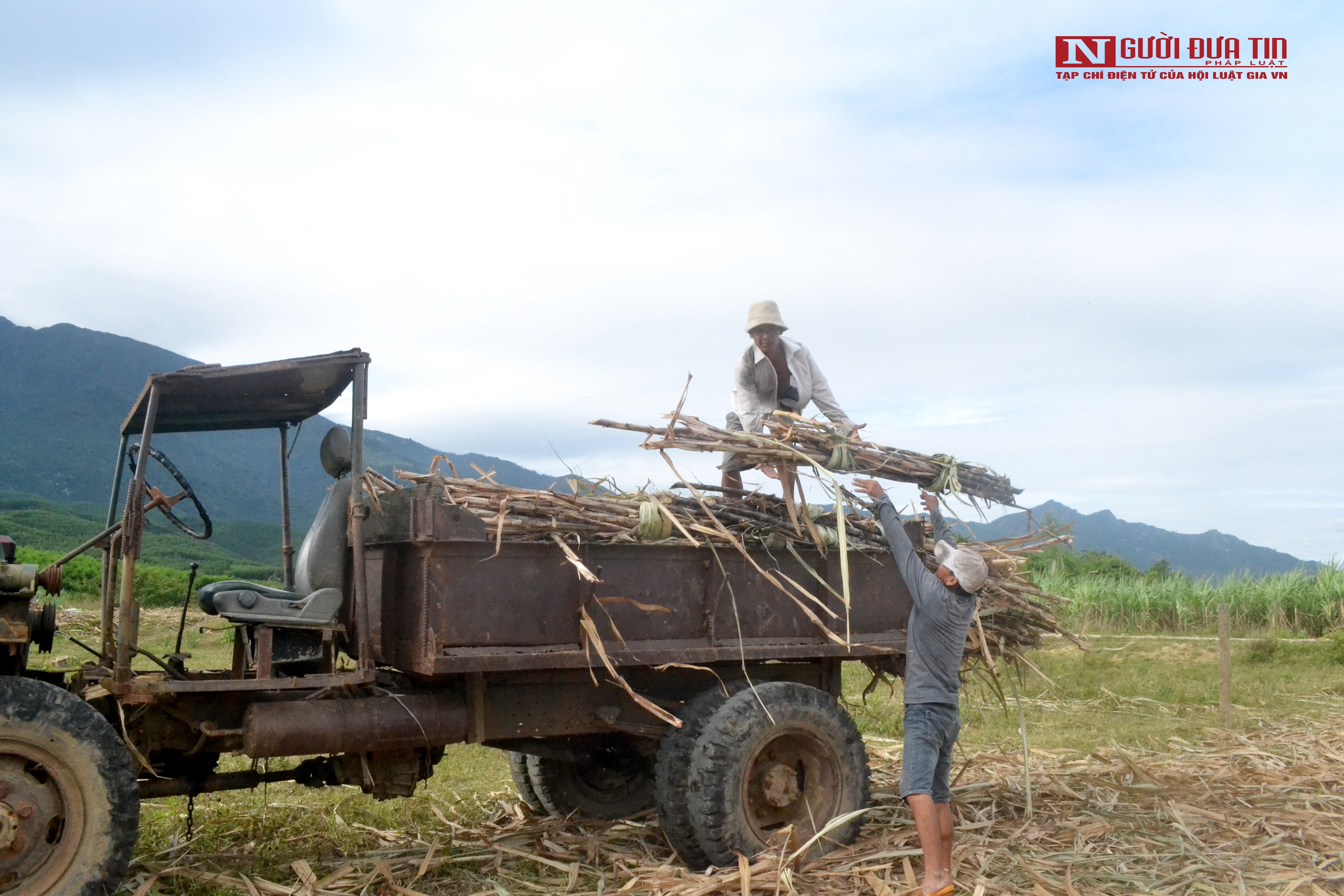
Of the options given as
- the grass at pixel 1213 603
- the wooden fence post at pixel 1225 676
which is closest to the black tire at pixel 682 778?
the wooden fence post at pixel 1225 676

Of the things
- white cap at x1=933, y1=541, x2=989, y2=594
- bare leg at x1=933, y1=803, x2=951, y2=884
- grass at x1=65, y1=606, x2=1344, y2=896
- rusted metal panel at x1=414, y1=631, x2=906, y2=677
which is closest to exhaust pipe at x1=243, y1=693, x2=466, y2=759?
rusted metal panel at x1=414, y1=631, x2=906, y2=677

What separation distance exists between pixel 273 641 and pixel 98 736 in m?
0.84

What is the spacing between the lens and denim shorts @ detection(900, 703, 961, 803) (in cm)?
488

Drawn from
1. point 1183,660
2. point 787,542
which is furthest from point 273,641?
point 1183,660

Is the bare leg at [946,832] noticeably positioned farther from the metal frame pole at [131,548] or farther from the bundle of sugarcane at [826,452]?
the metal frame pole at [131,548]

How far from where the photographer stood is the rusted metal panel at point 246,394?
4.80 m

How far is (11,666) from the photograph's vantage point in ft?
14.6

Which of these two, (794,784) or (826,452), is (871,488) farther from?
(794,784)

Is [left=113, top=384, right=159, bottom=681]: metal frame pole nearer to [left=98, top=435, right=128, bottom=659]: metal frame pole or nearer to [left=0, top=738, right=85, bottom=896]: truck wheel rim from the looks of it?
[left=98, top=435, right=128, bottom=659]: metal frame pole

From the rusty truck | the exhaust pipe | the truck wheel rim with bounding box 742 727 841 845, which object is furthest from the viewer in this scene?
the truck wheel rim with bounding box 742 727 841 845

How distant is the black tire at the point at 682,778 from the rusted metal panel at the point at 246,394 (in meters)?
2.42

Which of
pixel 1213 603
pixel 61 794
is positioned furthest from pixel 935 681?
pixel 1213 603

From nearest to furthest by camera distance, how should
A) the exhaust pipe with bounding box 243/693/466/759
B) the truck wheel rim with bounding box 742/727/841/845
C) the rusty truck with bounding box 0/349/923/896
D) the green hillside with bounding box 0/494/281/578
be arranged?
the rusty truck with bounding box 0/349/923/896, the exhaust pipe with bounding box 243/693/466/759, the truck wheel rim with bounding box 742/727/841/845, the green hillside with bounding box 0/494/281/578

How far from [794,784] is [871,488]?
5.33ft
